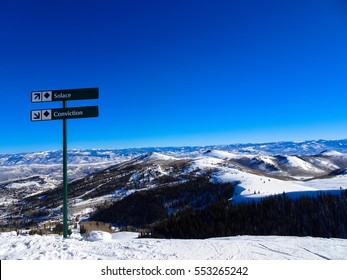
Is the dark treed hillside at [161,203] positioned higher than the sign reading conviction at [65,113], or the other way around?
the sign reading conviction at [65,113]

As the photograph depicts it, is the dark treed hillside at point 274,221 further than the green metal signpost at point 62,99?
Yes

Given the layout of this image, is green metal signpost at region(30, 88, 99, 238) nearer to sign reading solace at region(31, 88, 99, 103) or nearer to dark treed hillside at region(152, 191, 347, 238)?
sign reading solace at region(31, 88, 99, 103)

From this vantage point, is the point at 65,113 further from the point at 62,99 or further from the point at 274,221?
the point at 274,221

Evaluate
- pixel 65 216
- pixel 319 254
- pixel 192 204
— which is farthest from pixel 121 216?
pixel 319 254

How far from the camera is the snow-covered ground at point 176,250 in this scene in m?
10.1

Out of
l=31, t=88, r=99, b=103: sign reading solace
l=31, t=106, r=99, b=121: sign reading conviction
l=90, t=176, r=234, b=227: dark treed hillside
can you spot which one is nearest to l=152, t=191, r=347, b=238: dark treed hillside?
l=31, t=106, r=99, b=121: sign reading conviction

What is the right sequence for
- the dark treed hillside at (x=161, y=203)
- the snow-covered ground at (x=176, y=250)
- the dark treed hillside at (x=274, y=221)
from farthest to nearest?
the dark treed hillside at (x=161, y=203) < the dark treed hillside at (x=274, y=221) < the snow-covered ground at (x=176, y=250)

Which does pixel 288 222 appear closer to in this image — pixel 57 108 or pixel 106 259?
pixel 106 259

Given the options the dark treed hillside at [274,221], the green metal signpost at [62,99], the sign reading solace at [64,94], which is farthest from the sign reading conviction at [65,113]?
the dark treed hillside at [274,221]

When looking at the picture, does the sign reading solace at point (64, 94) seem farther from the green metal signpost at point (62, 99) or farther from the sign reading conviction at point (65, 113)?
the sign reading conviction at point (65, 113)

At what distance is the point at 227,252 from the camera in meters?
10.6

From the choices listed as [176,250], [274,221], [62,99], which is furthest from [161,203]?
[176,250]

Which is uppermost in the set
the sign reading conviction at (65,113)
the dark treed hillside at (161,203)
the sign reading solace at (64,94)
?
the sign reading solace at (64,94)

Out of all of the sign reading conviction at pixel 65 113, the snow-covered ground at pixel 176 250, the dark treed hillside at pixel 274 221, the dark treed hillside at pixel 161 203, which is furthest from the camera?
the dark treed hillside at pixel 161 203
